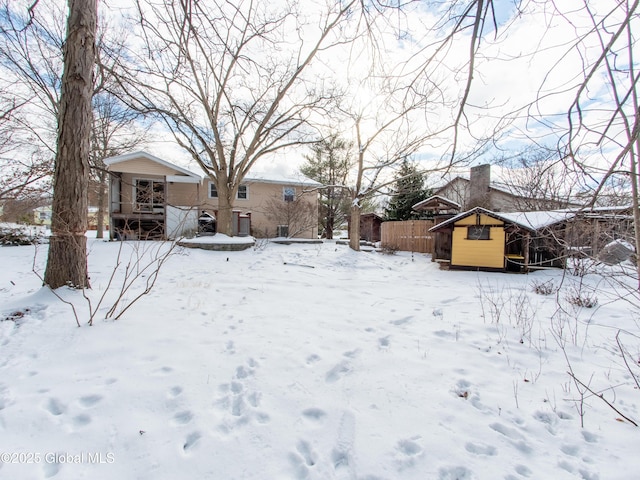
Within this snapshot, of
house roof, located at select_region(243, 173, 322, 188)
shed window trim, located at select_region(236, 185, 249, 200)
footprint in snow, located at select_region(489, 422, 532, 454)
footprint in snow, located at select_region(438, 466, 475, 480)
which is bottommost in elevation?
footprint in snow, located at select_region(438, 466, 475, 480)

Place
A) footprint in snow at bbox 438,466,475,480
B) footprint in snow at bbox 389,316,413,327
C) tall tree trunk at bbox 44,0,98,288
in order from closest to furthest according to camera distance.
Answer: footprint in snow at bbox 438,466,475,480, tall tree trunk at bbox 44,0,98,288, footprint in snow at bbox 389,316,413,327

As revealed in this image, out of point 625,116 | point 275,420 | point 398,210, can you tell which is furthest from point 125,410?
point 398,210

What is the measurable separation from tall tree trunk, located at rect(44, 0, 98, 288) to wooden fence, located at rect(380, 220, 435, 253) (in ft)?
44.3

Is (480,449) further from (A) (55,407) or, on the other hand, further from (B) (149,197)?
(B) (149,197)

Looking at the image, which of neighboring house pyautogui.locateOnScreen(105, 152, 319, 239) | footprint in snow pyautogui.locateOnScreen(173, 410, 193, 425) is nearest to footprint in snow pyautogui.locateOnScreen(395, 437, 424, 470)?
footprint in snow pyautogui.locateOnScreen(173, 410, 193, 425)

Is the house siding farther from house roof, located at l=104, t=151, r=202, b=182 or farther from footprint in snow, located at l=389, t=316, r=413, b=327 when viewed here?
footprint in snow, located at l=389, t=316, r=413, b=327

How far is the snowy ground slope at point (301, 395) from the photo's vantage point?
4.84ft

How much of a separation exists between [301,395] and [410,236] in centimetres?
1428

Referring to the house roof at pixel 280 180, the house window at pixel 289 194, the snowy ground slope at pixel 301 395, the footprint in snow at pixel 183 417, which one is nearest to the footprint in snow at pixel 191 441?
the snowy ground slope at pixel 301 395


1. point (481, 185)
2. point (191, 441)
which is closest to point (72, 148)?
point (191, 441)

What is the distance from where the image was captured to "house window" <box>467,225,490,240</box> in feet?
30.3

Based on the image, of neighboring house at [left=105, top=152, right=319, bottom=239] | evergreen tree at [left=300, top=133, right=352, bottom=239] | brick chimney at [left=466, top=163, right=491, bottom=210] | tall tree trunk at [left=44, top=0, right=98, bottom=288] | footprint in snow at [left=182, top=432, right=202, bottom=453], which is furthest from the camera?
evergreen tree at [left=300, top=133, right=352, bottom=239]

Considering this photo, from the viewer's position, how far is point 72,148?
372 centimetres

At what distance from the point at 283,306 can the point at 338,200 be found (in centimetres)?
1713
